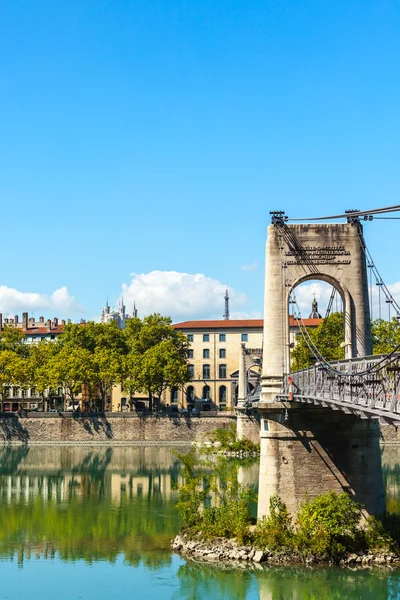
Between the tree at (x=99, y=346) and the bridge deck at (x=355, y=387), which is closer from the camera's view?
the bridge deck at (x=355, y=387)

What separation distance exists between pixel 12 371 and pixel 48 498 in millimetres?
42679

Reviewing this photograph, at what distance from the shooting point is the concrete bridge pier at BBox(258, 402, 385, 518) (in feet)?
102

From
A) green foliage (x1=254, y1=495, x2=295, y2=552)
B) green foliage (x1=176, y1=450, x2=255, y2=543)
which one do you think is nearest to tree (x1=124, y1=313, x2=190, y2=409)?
green foliage (x1=176, y1=450, x2=255, y2=543)

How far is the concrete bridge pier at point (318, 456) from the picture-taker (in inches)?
1220

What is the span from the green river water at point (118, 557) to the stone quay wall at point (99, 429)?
96.3ft

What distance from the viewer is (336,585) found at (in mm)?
27125

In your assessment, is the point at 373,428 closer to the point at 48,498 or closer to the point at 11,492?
the point at 48,498

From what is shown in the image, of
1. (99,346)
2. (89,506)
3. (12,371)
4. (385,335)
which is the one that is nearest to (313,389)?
(89,506)

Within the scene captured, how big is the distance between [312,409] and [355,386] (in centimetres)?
781

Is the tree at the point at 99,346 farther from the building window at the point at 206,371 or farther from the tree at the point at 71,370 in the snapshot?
the building window at the point at 206,371

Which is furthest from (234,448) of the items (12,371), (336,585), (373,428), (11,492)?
(336,585)

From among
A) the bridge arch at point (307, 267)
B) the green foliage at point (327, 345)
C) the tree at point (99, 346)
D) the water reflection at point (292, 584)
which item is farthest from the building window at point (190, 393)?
the water reflection at point (292, 584)

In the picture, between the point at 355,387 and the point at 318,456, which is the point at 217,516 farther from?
the point at 355,387

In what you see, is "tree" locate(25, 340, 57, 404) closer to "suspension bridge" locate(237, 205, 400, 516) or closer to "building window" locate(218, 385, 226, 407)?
"building window" locate(218, 385, 226, 407)
